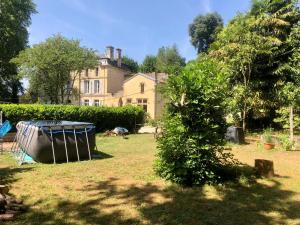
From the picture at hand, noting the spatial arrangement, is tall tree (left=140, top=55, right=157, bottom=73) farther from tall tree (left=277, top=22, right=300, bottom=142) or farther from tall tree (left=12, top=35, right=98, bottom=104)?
tall tree (left=277, top=22, right=300, bottom=142)

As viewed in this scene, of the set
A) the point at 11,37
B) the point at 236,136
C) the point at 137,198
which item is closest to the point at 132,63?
the point at 11,37

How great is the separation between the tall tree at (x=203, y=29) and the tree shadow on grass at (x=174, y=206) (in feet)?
147

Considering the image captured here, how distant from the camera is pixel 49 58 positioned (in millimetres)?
29891

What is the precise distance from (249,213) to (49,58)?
27319mm

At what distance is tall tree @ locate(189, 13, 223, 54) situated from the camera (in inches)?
1981

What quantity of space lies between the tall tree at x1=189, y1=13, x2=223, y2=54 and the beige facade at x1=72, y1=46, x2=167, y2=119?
1103 centimetres

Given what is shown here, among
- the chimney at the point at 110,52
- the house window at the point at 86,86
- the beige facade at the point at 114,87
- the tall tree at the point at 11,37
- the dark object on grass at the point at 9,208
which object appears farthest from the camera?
the chimney at the point at 110,52

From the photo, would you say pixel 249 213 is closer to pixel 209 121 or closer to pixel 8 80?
pixel 209 121

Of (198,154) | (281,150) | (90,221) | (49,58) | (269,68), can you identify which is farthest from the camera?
(49,58)

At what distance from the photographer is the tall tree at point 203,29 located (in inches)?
1981

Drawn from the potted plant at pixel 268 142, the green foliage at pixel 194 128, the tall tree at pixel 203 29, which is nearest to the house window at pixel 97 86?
the tall tree at pixel 203 29

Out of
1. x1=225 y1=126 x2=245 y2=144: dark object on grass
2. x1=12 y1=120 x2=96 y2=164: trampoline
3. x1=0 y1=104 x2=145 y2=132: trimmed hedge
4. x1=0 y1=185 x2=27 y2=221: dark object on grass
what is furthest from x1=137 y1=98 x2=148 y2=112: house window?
x1=0 y1=185 x2=27 y2=221: dark object on grass

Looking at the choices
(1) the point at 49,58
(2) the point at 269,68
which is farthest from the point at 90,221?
(1) the point at 49,58

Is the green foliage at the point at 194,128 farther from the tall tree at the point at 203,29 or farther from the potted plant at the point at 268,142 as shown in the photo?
the tall tree at the point at 203,29
